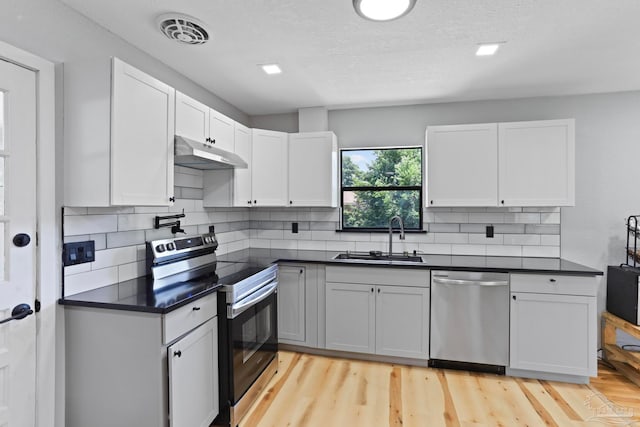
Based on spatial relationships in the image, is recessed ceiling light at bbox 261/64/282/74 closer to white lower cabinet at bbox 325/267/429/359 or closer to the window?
the window

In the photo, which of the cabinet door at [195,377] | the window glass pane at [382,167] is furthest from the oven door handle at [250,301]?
the window glass pane at [382,167]

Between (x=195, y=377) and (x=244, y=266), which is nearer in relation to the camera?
(x=195, y=377)

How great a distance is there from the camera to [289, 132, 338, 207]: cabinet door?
341 centimetres

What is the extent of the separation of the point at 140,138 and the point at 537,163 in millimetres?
3115

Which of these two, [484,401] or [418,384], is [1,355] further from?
[484,401]

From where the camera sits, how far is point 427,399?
2432 mm

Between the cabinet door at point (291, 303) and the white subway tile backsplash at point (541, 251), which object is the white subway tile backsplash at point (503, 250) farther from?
the cabinet door at point (291, 303)

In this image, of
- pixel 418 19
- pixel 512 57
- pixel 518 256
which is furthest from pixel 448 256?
pixel 418 19

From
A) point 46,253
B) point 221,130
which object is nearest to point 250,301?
point 46,253

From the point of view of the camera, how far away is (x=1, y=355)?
152cm

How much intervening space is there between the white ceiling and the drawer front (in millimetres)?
1639

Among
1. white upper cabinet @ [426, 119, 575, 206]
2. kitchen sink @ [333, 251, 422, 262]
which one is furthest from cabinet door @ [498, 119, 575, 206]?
kitchen sink @ [333, 251, 422, 262]

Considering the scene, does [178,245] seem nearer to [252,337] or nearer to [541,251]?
[252,337]

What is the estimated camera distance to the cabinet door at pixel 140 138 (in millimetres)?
1756
